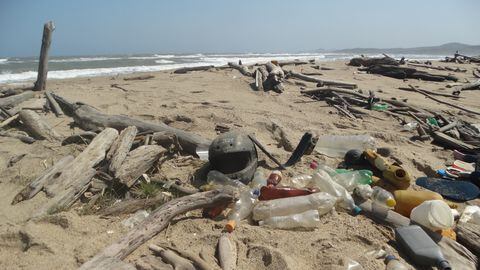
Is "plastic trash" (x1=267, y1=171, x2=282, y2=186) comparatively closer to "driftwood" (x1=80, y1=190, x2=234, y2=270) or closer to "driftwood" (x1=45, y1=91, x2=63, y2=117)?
"driftwood" (x1=80, y1=190, x2=234, y2=270)

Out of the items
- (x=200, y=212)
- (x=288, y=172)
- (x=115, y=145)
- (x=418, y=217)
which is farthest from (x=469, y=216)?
(x=115, y=145)

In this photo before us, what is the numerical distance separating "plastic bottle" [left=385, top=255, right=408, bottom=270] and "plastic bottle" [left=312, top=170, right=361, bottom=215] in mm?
685

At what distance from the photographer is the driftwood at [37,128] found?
478cm

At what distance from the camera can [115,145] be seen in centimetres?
401

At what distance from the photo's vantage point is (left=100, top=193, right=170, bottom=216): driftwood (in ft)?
9.78

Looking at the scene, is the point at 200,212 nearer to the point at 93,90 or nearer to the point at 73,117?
the point at 73,117

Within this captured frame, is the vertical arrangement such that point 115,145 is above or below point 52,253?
above

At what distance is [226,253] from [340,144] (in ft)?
9.42

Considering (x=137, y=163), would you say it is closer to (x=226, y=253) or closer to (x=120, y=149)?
(x=120, y=149)

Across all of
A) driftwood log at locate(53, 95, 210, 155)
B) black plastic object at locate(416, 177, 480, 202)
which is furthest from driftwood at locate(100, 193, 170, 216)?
black plastic object at locate(416, 177, 480, 202)

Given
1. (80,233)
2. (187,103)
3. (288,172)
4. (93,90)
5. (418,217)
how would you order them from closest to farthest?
(80,233) → (418,217) → (288,172) → (187,103) → (93,90)

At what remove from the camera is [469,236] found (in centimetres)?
270

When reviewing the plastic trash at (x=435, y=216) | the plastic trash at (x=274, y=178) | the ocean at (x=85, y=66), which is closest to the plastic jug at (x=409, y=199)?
the plastic trash at (x=435, y=216)

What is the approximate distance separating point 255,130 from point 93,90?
521cm
